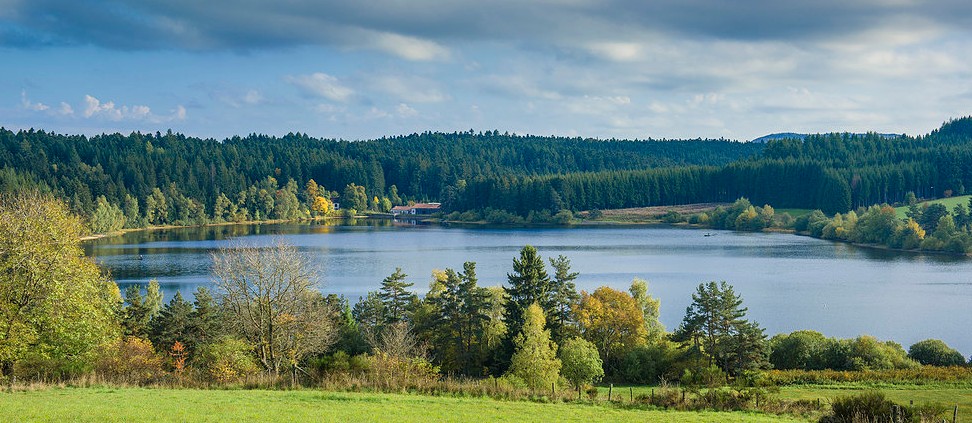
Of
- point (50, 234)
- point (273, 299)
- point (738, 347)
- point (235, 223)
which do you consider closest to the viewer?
point (50, 234)

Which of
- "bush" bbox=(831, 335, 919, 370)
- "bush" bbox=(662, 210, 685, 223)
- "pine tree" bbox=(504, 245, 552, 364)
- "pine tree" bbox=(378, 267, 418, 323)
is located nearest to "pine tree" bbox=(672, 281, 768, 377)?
"bush" bbox=(831, 335, 919, 370)

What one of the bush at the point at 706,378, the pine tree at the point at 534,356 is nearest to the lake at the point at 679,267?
the pine tree at the point at 534,356

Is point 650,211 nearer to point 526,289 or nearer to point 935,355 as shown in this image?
point 935,355

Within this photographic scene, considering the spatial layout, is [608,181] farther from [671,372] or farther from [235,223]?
[671,372]

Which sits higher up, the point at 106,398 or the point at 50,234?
the point at 50,234

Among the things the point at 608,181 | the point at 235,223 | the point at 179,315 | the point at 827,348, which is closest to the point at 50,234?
the point at 179,315

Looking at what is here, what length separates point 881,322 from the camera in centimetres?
4825

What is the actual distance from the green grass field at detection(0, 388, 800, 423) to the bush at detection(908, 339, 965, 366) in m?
20.3

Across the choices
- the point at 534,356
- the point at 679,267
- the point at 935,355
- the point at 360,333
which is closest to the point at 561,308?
the point at 534,356

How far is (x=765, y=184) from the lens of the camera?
150 m

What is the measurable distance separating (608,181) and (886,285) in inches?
3692

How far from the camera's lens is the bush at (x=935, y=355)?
36125 millimetres

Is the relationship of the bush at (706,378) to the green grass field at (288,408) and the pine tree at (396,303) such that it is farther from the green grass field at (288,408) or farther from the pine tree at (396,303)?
the pine tree at (396,303)

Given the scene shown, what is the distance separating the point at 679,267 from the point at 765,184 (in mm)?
82840
